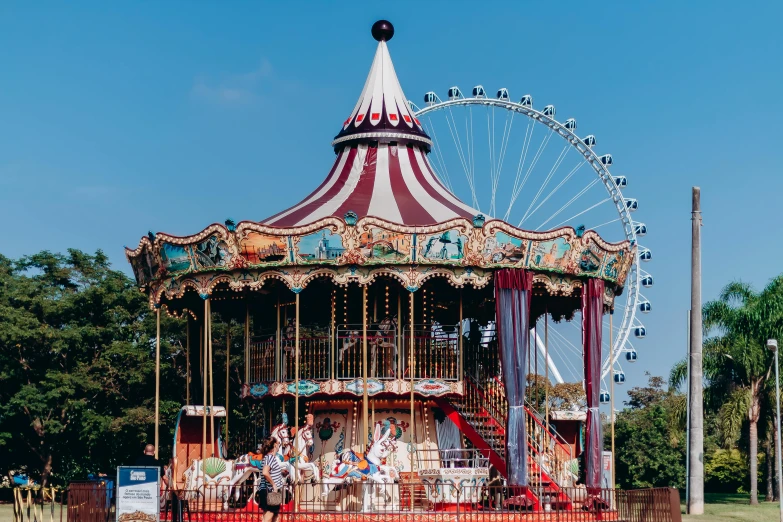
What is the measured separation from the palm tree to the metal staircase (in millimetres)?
14972

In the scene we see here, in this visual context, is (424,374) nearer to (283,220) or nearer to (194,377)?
(283,220)

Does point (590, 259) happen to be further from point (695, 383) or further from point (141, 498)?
point (141, 498)

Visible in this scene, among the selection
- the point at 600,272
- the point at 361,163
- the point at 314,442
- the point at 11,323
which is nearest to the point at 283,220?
the point at 361,163

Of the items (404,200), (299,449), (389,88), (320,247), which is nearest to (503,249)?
(404,200)

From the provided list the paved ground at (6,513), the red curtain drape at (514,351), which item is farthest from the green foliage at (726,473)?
the paved ground at (6,513)

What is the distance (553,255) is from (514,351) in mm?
2318

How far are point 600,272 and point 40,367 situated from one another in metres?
22.8

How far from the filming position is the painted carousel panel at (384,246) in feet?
92.6

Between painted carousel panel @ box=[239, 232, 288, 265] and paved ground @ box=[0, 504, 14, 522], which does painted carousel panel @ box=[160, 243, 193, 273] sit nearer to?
painted carousel panel @ box=[239, 232, 288, 265]

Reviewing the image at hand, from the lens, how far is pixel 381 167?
3225cm

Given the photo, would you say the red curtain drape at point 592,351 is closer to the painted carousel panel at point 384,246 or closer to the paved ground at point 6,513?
the painted carousel panel at point 384,246

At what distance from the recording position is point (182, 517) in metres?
26.0

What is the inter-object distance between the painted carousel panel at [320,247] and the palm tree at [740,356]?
70.6 ft

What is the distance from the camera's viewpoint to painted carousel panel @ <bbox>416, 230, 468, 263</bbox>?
28281mm
